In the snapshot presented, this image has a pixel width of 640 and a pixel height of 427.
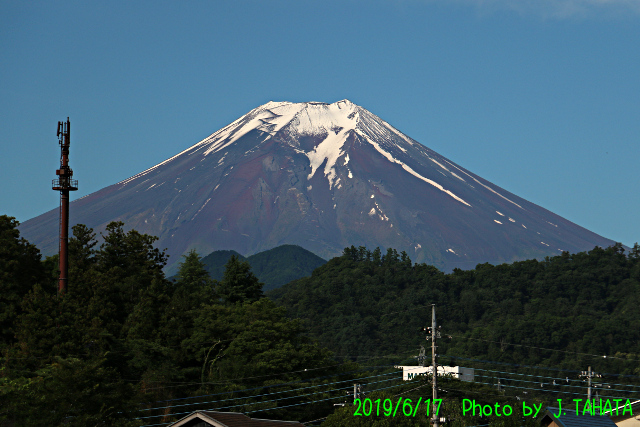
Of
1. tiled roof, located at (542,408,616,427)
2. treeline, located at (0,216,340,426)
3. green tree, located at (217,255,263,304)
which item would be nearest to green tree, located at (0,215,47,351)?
treeline, located at (0,216,340,426)

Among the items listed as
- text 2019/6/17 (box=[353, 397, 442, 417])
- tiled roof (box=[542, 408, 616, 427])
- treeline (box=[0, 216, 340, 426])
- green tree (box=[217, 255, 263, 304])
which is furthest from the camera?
green tree (box=[217, 255, 263, 304])

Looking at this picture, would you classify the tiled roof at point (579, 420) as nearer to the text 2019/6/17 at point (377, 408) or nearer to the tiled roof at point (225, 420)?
the text 2019/6/17 at point (377, 408)

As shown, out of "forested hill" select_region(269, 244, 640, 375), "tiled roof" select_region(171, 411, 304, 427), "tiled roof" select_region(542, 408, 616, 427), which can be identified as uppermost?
"forested hill" select_region(269, 244, 640, 375)

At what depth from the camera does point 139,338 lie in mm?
66312

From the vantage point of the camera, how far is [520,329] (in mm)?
108000

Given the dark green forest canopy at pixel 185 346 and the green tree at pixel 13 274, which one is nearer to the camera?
the dark green forest canopy at pixel 185 346

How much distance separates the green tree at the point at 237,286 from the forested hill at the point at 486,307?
2874 centimetres

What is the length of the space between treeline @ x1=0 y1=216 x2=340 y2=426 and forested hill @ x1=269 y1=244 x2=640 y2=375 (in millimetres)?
39197

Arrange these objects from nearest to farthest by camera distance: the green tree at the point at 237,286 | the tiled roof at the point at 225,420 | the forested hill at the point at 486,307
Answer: the tiled roof at the point at 225,420, the green tree at the point at 237,286, the forested hill at the point at 486,307

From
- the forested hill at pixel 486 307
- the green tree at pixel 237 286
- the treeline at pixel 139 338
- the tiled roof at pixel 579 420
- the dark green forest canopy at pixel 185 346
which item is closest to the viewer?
the tiled roof at pixel 579 420

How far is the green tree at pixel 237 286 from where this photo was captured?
8838cm

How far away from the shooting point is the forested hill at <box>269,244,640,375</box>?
105750 millimetres

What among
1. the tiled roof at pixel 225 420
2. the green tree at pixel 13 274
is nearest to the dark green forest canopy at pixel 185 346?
the green tree at pixel 13 274

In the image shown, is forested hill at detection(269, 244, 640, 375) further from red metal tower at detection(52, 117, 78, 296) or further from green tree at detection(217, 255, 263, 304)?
red metal tower at detection(52, 117, 78, 296)
